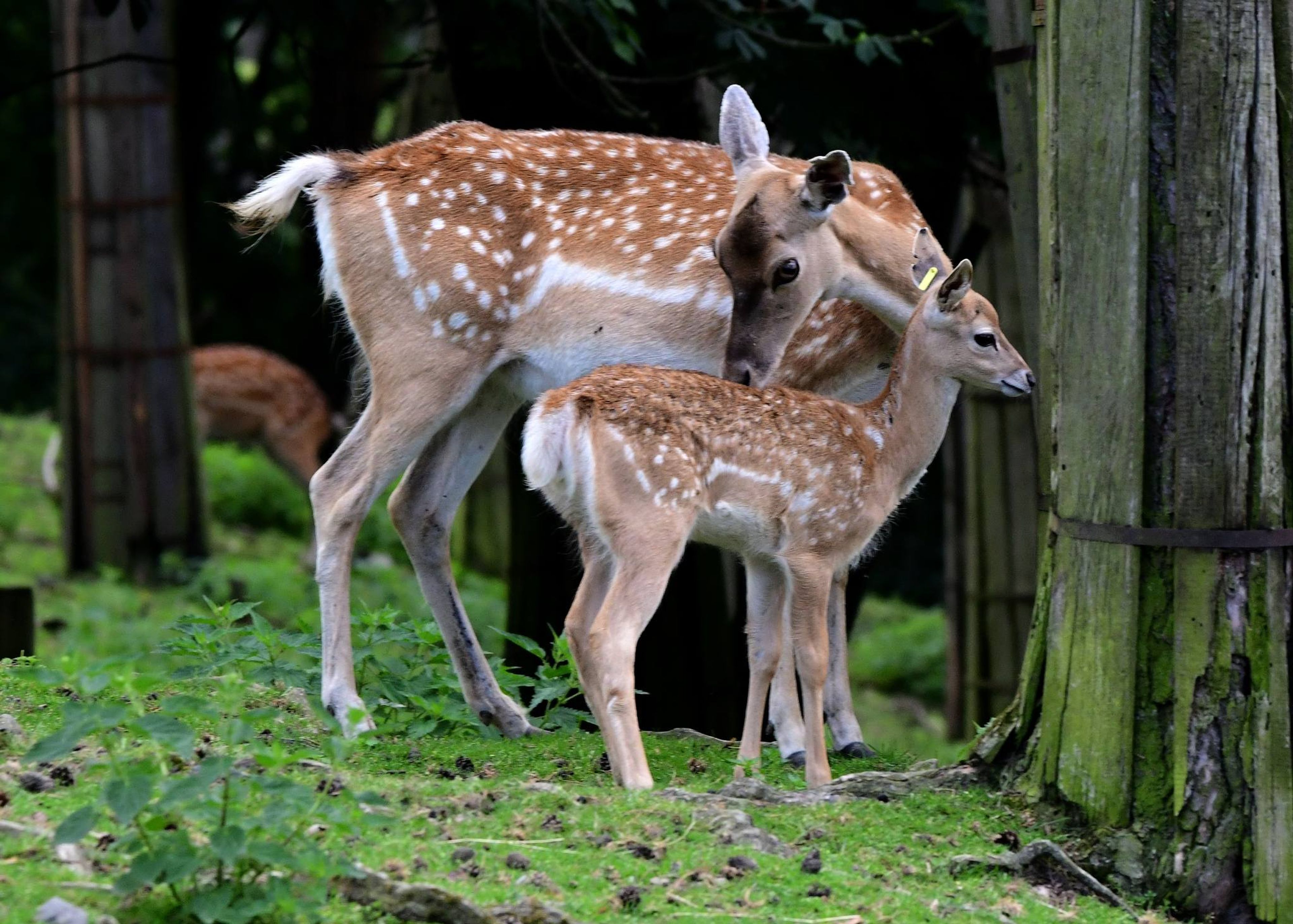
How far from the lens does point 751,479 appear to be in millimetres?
4773

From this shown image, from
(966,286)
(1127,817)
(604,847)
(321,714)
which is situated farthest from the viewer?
(966,286)

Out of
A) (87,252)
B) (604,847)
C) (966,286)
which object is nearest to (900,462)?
(966,286)

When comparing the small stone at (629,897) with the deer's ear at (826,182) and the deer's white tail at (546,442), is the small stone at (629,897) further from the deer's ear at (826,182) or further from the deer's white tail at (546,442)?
the deer's ear at (826,182)

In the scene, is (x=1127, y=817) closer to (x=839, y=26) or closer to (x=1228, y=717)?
(x=1228, y=717)

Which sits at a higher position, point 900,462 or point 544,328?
point 544,328

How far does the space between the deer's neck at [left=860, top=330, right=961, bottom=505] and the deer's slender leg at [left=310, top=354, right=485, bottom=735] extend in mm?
1388

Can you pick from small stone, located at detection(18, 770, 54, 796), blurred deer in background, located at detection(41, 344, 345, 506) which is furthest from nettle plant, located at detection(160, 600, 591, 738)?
blurred deer in background, located at detection(41, 344, 345, 506)

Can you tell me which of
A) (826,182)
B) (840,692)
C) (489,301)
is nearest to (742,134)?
(826,182)

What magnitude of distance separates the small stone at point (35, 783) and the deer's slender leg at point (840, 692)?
2577mm

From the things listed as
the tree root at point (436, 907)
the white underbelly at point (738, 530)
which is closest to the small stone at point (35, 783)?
the tree root at point (436, 907)

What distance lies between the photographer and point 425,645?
592cm

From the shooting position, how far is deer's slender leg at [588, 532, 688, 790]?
14.9 feet

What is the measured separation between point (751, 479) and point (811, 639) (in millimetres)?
487

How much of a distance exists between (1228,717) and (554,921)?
1.72 m
